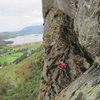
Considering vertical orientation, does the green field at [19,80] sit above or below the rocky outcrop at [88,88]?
below

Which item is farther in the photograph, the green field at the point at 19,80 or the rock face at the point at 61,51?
the green field at the point at 19,80

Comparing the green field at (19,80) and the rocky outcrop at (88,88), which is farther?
the green field at (19,80)

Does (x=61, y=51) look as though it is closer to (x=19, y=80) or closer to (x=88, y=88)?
(x=88, y=88)

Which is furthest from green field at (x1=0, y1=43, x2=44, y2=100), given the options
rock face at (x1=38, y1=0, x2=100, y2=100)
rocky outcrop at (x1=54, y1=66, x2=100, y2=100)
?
rocky outcrop at (x1=54, y1=66, x2=100, y2=100)

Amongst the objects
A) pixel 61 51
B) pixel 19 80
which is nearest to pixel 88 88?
pixel 61 51

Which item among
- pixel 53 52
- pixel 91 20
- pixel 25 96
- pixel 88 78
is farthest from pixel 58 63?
pixel 25 96

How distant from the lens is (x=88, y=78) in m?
14.9

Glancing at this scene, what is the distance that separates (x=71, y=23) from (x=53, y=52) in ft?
10.8

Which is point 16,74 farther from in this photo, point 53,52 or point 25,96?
point 53,52

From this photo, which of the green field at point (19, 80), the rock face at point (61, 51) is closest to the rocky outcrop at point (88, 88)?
the rock face at point (61, 51)

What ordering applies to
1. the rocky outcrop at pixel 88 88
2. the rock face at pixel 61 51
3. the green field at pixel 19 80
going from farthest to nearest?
the green field at pixel 19 80
the rock face at pixel 61 51
the rocky outcrop at pixel 88 88

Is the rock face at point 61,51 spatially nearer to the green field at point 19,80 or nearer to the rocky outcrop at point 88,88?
the rocky outcrop at point 88,88

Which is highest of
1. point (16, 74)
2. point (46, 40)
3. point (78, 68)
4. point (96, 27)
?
point (96, 27)

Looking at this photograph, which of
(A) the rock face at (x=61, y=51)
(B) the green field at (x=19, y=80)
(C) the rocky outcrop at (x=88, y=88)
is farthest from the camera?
(B) the green field at (x=19, y=80)
